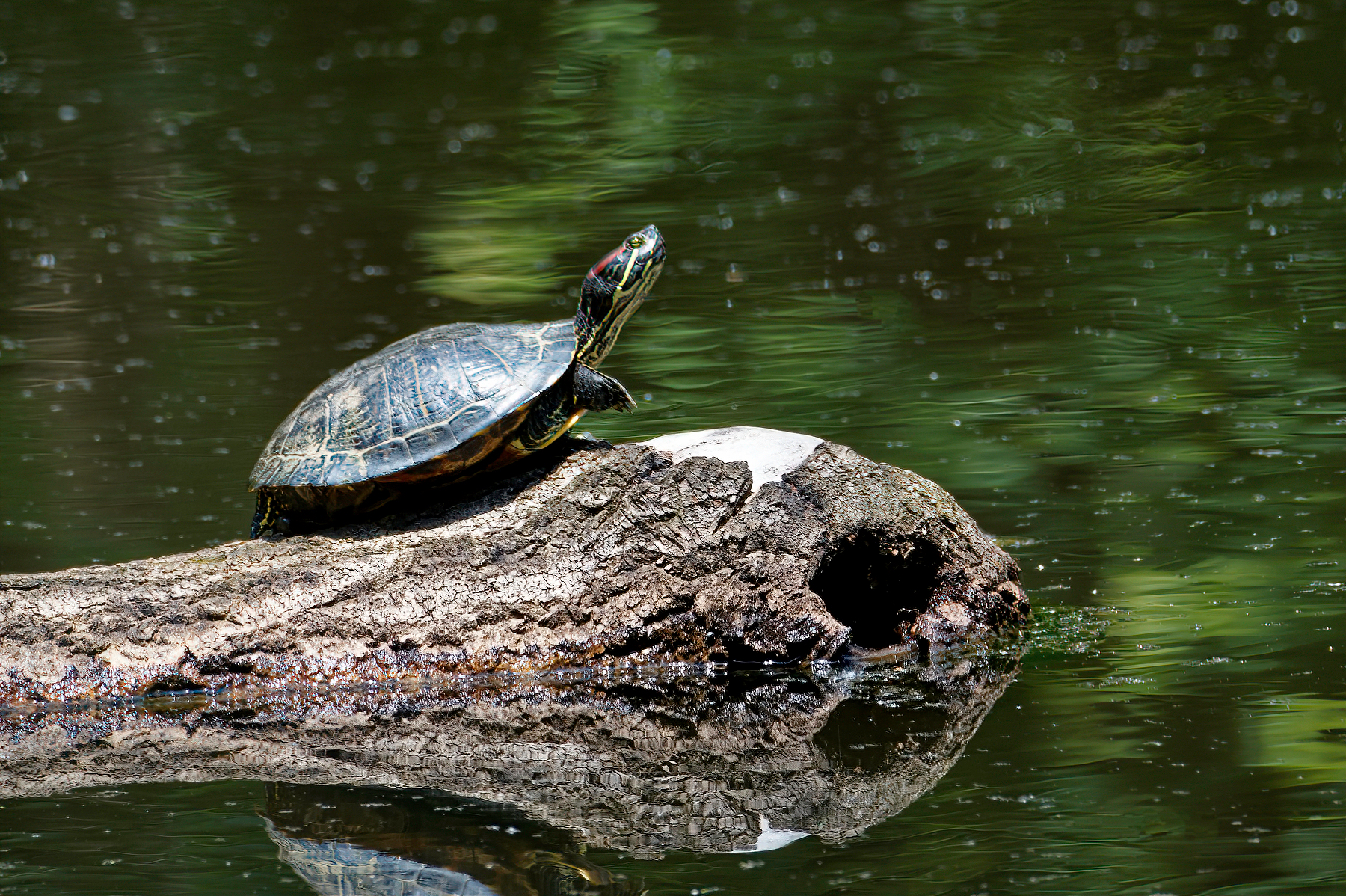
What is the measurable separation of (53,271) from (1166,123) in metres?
8.68

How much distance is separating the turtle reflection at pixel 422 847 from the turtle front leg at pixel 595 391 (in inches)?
62.9

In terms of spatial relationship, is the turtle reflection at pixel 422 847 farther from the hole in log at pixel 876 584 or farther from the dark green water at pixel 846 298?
the hole in log at pixel 876 584

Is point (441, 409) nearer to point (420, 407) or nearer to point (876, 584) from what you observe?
point (420, 407)

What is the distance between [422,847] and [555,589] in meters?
1.26

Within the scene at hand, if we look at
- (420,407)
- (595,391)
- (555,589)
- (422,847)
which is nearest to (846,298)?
(595,391)

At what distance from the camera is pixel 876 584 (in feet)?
14.5

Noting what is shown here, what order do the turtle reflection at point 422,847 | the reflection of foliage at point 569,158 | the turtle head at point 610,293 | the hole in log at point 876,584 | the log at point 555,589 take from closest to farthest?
the turtle reflection at point 422,847 → the log at point 555,589 → the hole in log at point 876,584 → the turtle head at point 610,293 → the reflection of foliage at point 569,158

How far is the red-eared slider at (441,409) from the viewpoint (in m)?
4.33

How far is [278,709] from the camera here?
13.2ft

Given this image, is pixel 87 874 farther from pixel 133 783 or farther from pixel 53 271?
pixel 53 271

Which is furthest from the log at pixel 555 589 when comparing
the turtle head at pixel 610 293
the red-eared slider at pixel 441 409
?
the turtle head at pixel 610 293

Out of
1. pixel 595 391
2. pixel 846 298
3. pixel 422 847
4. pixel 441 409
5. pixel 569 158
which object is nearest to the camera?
pixel 422 847

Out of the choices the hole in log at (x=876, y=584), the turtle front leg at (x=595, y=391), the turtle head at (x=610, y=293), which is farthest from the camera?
the turtle head at (x=610, y=293)

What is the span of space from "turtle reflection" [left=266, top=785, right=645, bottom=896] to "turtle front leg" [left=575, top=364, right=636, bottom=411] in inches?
62.9
